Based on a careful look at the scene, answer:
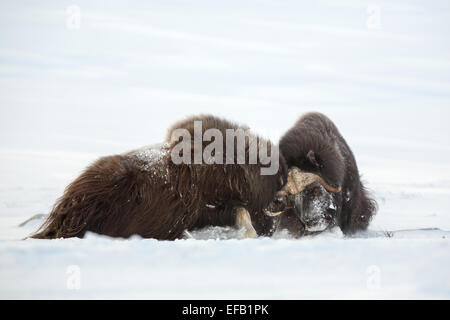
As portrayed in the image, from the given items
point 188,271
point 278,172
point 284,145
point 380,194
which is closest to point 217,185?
point 278,172

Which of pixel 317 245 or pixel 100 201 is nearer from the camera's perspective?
pixel 317 245

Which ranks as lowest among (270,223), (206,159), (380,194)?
(380,194)

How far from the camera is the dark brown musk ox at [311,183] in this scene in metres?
4.31

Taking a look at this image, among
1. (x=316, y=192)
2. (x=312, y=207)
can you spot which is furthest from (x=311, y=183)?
(x=312, y=207)

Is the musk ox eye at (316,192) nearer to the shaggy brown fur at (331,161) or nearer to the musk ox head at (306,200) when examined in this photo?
the musk ox head at (306,200)

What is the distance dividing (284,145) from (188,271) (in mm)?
2011

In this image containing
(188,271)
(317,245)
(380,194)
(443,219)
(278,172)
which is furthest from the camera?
(380,194)

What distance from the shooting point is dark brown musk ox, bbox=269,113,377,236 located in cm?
431

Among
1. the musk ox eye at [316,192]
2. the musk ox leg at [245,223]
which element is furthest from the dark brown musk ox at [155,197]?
the musk ox eye at [316,192]

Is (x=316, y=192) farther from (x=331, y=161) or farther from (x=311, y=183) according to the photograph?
(x=331, y=161)

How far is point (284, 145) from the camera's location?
4543mm

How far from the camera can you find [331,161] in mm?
4492

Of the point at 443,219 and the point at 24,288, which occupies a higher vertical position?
the point at 24,288

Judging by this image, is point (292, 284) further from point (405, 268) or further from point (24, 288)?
point (24, 288)
